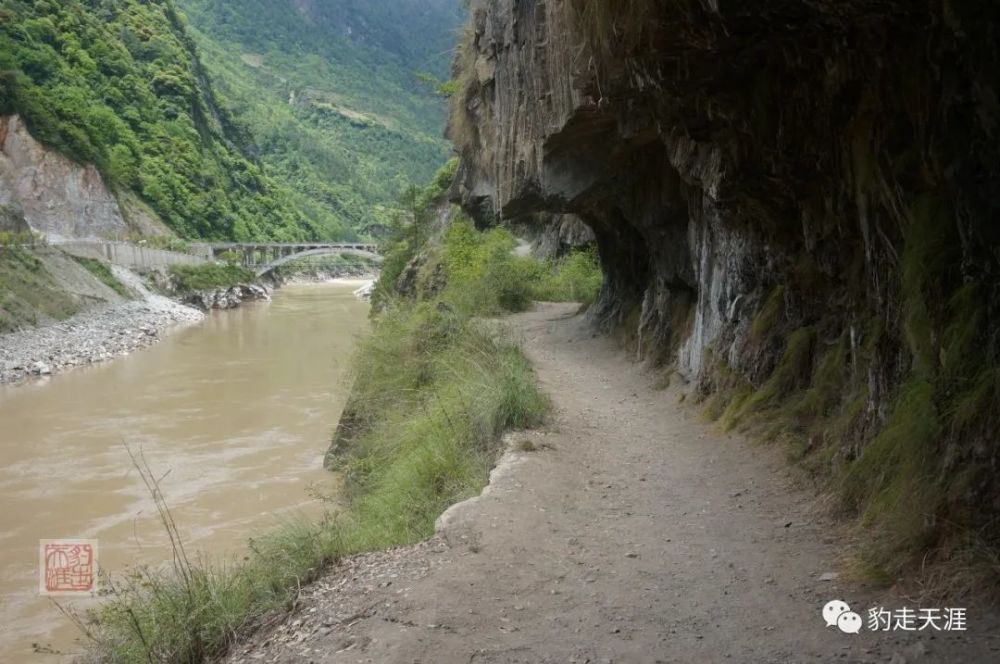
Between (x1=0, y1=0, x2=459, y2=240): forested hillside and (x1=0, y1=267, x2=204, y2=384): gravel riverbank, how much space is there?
16386mm

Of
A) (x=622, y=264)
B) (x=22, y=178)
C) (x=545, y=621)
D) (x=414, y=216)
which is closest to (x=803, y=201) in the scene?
(x=545, y=621)

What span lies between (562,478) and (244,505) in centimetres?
822

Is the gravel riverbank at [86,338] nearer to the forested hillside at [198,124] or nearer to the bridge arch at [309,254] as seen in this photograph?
the forested hillside at [198,124]

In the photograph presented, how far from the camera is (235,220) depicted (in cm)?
8762

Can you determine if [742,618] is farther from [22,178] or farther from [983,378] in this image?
[22,178]

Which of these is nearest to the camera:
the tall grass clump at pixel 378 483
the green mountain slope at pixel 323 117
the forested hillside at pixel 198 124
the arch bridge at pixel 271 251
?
the tall grass clump at pixel 378 483

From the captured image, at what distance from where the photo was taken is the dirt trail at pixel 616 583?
13.4ft

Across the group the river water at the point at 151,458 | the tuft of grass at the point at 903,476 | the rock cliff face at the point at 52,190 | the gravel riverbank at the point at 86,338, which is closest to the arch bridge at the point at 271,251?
the rock cliff face at the point at 52,190

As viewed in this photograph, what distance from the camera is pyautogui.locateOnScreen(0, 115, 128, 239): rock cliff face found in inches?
2202

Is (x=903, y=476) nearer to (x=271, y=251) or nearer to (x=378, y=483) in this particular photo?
(x=378, y=483)

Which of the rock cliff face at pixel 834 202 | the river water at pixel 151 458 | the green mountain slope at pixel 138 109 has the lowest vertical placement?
the river water at pixel 151 458

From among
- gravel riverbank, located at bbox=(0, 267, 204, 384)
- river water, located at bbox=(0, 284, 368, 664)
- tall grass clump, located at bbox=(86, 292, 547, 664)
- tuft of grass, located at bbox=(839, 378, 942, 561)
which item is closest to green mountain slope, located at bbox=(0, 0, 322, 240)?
gravel riverbank, located at bbox=(0, 267, 204, 384)

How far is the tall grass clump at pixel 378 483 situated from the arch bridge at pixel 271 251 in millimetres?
59010

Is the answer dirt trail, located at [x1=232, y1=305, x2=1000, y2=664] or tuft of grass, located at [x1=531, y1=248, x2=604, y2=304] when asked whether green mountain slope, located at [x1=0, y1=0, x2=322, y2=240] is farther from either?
dirt trail, located at [x1=232, y1=305, x2=1000, y2=664]
